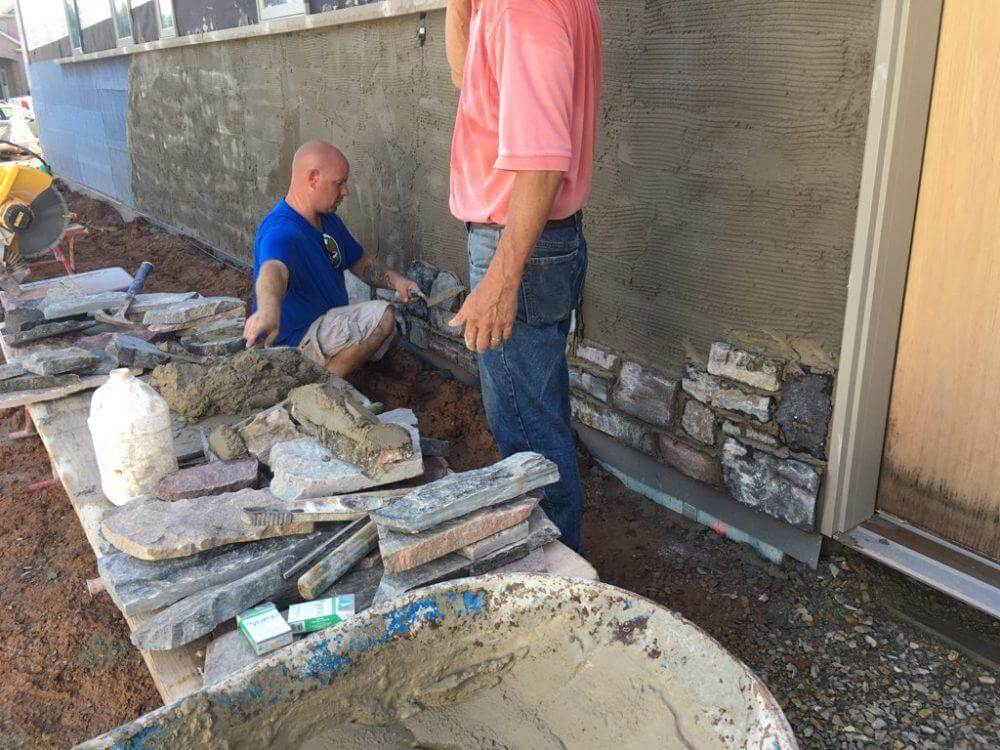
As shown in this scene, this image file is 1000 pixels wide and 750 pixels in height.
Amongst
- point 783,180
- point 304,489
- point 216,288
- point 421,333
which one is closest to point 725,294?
point 783,180

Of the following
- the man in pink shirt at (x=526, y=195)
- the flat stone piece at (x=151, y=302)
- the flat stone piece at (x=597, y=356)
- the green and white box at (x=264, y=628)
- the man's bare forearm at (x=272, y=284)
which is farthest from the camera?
the flat stone piece at (x=151, y=302)

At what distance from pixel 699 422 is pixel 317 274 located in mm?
2194

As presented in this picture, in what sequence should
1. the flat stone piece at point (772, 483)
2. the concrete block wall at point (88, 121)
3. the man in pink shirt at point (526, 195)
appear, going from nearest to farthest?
the man in pink shirt at point (526, 195), the flat stone piece at point (772, 483), the concrete block wall at point (88, 121)

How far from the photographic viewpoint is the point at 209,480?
8.32 ft

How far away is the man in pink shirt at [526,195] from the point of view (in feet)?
6.73

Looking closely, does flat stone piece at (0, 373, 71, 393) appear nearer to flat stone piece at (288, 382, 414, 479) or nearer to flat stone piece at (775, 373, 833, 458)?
flat stone piece at (288, 382, 414, 479)

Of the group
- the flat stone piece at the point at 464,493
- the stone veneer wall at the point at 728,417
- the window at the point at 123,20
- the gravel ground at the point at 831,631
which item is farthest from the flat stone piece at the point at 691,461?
the window at the point at 123,20

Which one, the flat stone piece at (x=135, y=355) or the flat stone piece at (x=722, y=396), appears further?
the flat stone piece at (x=135, y=355)

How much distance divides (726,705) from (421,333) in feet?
12.4

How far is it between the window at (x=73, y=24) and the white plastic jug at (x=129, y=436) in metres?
11.6

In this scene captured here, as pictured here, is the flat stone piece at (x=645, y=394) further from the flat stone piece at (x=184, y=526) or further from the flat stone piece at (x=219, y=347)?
the flat stone piece at (x=219, y=347)

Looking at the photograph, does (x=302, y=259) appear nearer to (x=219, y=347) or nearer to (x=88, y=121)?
(x=219, y=347)

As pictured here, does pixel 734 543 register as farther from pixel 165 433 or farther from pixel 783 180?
pixel 165 433

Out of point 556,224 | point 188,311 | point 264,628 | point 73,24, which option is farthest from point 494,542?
point 73,24
